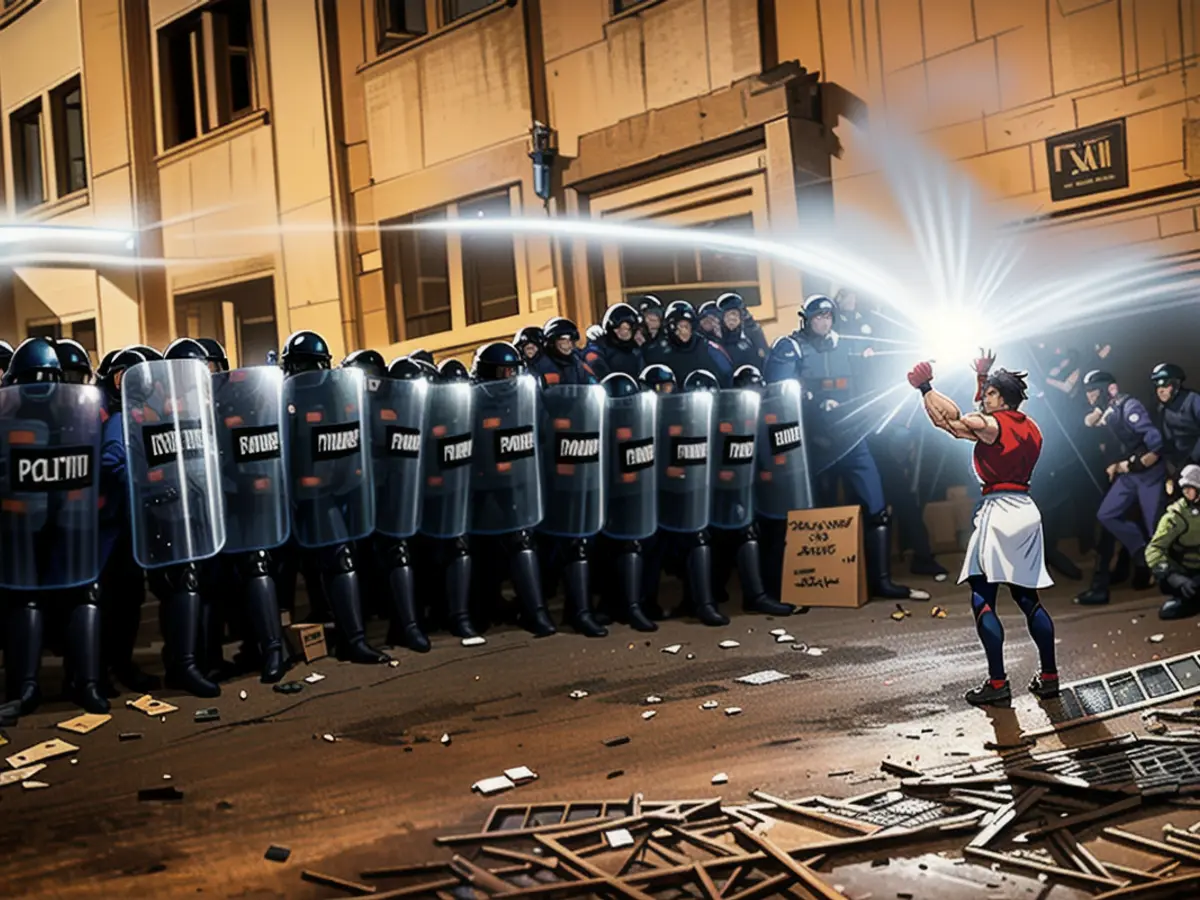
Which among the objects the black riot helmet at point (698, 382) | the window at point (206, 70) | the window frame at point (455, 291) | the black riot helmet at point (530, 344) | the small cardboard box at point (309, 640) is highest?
the window at point (206, 70)

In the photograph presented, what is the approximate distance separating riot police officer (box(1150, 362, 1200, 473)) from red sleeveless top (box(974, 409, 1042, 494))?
249 cm

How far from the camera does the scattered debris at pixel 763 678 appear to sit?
480 centimetres

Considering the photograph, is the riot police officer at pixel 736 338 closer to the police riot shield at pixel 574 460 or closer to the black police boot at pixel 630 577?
the police riot shield at pixel 574 460

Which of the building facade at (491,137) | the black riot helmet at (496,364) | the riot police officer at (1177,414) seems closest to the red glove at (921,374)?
the black riot helmet at (496,364)

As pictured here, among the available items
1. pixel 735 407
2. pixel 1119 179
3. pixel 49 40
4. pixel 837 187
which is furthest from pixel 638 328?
pixel 49 40

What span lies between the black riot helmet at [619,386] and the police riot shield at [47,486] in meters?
2.53

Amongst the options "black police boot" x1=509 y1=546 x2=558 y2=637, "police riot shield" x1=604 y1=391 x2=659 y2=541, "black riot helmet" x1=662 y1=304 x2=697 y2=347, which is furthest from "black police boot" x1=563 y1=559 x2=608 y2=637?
"black riot helmet" x1=662 y1=304 x2=697 y2=347

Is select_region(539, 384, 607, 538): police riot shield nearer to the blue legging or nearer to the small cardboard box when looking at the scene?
the small cardboard box

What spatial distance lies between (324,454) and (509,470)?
0.97m

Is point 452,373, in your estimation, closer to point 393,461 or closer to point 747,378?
point 393,461

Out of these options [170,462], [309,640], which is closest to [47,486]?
[170,462]

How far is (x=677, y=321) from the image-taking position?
716cm

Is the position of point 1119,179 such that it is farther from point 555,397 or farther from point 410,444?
point 410,444

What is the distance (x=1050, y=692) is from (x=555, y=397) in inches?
113
